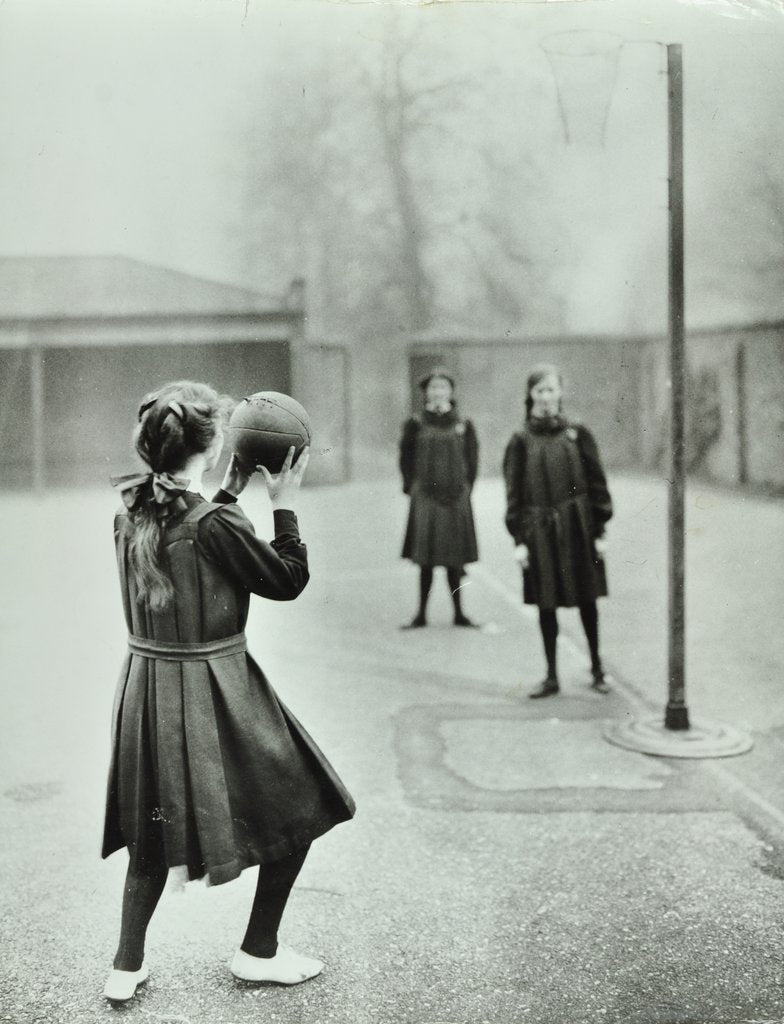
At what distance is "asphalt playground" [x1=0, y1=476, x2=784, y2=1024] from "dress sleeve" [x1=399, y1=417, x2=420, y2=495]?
486 mm

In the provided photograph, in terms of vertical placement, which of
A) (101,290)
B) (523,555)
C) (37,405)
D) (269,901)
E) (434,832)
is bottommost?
(434,832)

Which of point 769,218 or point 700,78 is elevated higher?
point 700,78

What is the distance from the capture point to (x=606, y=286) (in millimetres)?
6809

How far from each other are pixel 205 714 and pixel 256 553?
1.26ft

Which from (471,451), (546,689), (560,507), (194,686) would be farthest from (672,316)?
(471,451)

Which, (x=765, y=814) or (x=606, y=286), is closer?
(x=765, y=814)

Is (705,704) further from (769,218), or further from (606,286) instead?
(606,286)

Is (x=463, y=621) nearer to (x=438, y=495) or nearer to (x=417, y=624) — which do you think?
(x=417, y=624)

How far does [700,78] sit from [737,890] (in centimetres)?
270

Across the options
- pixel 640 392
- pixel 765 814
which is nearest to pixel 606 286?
pixel 640 392

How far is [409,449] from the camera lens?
6.79 metres

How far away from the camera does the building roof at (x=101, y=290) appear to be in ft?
12.5

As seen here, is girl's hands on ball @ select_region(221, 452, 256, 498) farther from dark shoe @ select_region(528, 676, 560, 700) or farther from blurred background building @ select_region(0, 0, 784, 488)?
dark shoe @ select_region(528, 676, 560, 700)

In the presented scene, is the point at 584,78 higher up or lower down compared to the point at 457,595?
higher up
